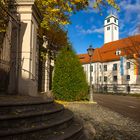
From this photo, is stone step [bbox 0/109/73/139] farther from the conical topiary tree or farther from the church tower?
the church tower

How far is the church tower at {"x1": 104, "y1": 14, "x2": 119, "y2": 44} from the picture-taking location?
8062cm

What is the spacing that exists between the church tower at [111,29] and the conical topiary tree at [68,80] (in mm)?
65980

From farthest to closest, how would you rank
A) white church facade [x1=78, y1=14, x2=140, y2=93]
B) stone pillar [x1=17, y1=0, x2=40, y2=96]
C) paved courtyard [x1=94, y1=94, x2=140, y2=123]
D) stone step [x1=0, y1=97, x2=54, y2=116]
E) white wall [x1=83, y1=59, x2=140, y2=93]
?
white wall [x1=83, y1=59, x2=140, y2=93], white church facade [x1=78, y1=14, x2=140, y2=93], paved courtyard [x1=94, y1=94, x2=140, y2=123], stone pillar [x1=17, y1=0, x2=40, y2=96], stone step [x1=0, y1=97, x2=54, y2=116]

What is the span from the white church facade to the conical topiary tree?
2714 centimetres

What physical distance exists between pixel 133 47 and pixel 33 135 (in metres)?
41.3

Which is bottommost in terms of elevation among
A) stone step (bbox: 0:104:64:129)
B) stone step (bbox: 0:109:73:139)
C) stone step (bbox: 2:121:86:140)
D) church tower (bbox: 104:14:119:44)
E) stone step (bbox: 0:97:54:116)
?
stone step (bbox: 2:121:86:140)

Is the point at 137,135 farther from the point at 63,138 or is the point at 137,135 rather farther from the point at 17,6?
the point at 17,6

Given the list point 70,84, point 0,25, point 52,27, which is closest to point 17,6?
point 0,25

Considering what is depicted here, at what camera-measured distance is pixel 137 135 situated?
6.34 metres

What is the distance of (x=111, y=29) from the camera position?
8094cm

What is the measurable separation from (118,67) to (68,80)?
38038 mm

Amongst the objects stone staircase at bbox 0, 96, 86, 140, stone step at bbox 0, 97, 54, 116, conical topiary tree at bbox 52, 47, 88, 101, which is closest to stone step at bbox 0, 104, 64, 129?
stone staircase at bbox 0, 96, 86, 140

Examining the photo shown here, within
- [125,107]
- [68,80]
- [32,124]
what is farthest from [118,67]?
[32,124]

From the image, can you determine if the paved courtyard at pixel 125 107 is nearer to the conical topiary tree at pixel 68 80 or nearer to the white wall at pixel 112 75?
the conical topiary tree at pixel 68 80
